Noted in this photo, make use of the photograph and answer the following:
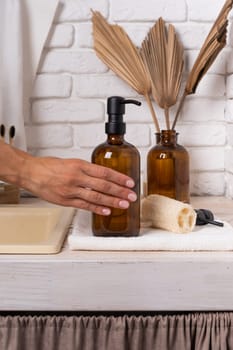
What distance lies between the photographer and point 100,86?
1.42 m

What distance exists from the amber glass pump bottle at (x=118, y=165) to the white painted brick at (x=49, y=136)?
0.53 m

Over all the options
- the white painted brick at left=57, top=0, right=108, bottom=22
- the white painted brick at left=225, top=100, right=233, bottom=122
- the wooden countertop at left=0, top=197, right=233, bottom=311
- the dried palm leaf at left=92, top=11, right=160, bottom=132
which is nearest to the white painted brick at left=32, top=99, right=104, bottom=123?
the dried palm leaf at left=92, top=11, right=160, bottom=132

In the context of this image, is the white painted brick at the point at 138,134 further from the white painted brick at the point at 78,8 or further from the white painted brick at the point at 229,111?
the white painted brick at the point at 78,8

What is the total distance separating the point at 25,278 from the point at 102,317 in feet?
0.46

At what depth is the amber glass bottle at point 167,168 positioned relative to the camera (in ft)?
4.02

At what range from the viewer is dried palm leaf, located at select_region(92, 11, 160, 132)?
4.44ft

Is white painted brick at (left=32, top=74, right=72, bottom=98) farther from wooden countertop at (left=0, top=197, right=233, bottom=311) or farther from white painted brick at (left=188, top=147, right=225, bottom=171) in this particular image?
wooden countertop at (left=0, top=197, right=233, bottom=311)

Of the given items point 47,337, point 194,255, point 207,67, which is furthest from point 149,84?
point 47,337

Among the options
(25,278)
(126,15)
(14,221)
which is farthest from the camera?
(126,15)

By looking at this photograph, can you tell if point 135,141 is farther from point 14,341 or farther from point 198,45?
point 14,341

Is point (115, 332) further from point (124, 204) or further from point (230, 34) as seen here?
point (230, 34)

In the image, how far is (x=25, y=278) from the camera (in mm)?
821

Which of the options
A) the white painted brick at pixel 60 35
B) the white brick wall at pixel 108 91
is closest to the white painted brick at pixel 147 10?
the white brick wall at pixel 108 91

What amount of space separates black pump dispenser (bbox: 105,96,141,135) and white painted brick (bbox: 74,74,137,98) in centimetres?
52
